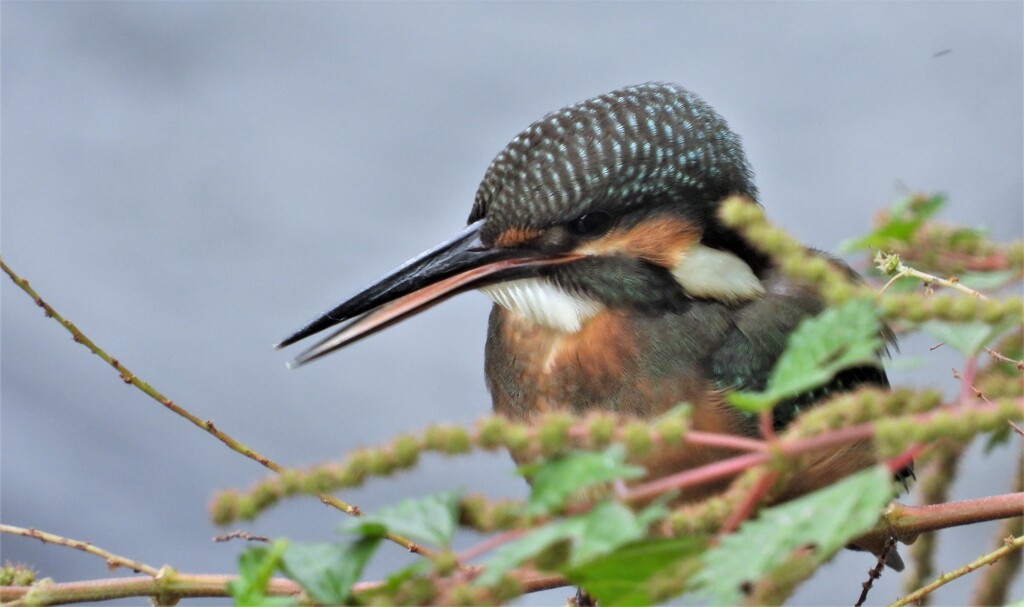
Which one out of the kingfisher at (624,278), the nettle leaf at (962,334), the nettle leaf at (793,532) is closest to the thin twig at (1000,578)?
the kingfisher at (624,278)

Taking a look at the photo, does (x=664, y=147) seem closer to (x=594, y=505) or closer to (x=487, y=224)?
(x=487, y=224)

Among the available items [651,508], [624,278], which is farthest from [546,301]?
[651,508]

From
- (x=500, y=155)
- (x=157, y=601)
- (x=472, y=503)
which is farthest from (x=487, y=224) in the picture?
(x=472, y=503)

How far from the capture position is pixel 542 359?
1.06 meters

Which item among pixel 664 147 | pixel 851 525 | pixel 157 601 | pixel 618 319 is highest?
pixel 664 147

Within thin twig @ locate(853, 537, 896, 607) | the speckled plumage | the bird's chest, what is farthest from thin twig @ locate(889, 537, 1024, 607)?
the speckled plumage

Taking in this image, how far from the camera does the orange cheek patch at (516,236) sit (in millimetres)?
962

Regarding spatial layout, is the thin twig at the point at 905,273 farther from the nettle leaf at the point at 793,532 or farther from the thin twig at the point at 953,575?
the nettle leaf at the point at 793,532

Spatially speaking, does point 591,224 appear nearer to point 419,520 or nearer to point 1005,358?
point 1005,358

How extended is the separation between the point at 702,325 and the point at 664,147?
161 mm

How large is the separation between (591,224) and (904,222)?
0.57 m

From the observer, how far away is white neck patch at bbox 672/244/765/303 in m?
1.01

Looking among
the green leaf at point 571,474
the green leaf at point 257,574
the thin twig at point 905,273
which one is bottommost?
the green leaf at point 571,474

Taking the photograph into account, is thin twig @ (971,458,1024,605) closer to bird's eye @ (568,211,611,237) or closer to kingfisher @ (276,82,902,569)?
kingfisher @ (276,82,902,569)
